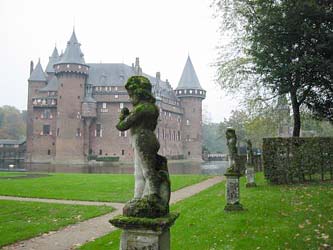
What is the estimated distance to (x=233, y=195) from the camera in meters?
9.38

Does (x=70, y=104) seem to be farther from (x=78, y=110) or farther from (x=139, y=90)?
(x=139, y=90)

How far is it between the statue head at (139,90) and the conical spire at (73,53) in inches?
2158

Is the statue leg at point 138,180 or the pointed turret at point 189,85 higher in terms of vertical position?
the pointed turret at point 189,85

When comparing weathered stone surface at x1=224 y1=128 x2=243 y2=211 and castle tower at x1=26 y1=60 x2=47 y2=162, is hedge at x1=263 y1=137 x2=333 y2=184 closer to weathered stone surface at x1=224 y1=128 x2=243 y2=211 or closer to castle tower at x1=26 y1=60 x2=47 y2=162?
weathered stone surface at x1=224 y1=128 x2=243 y2=211

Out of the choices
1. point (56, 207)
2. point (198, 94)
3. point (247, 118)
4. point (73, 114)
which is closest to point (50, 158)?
point (73, 114)

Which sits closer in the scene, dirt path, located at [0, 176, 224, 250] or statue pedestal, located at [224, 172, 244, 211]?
dirt path, located at [0, 176, 224, 250]

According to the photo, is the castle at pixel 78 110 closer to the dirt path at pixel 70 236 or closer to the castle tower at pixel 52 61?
the castle tower at pixel 52 61

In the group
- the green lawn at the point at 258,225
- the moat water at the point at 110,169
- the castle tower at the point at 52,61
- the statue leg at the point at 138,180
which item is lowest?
the moat water at the point at 110,169

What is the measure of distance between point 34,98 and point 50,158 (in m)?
10.7

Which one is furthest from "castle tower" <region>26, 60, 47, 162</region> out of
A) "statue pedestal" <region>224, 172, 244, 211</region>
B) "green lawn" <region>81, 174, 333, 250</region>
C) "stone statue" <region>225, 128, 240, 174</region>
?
"statue pedestal" <region>224, 172, 244, 211</region>

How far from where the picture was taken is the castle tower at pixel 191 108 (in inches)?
2810

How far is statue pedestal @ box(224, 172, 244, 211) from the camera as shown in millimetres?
9312

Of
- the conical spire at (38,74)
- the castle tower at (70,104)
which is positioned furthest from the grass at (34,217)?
the conical spire at (38,74)

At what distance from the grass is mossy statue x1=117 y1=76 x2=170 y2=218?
4.65 m
